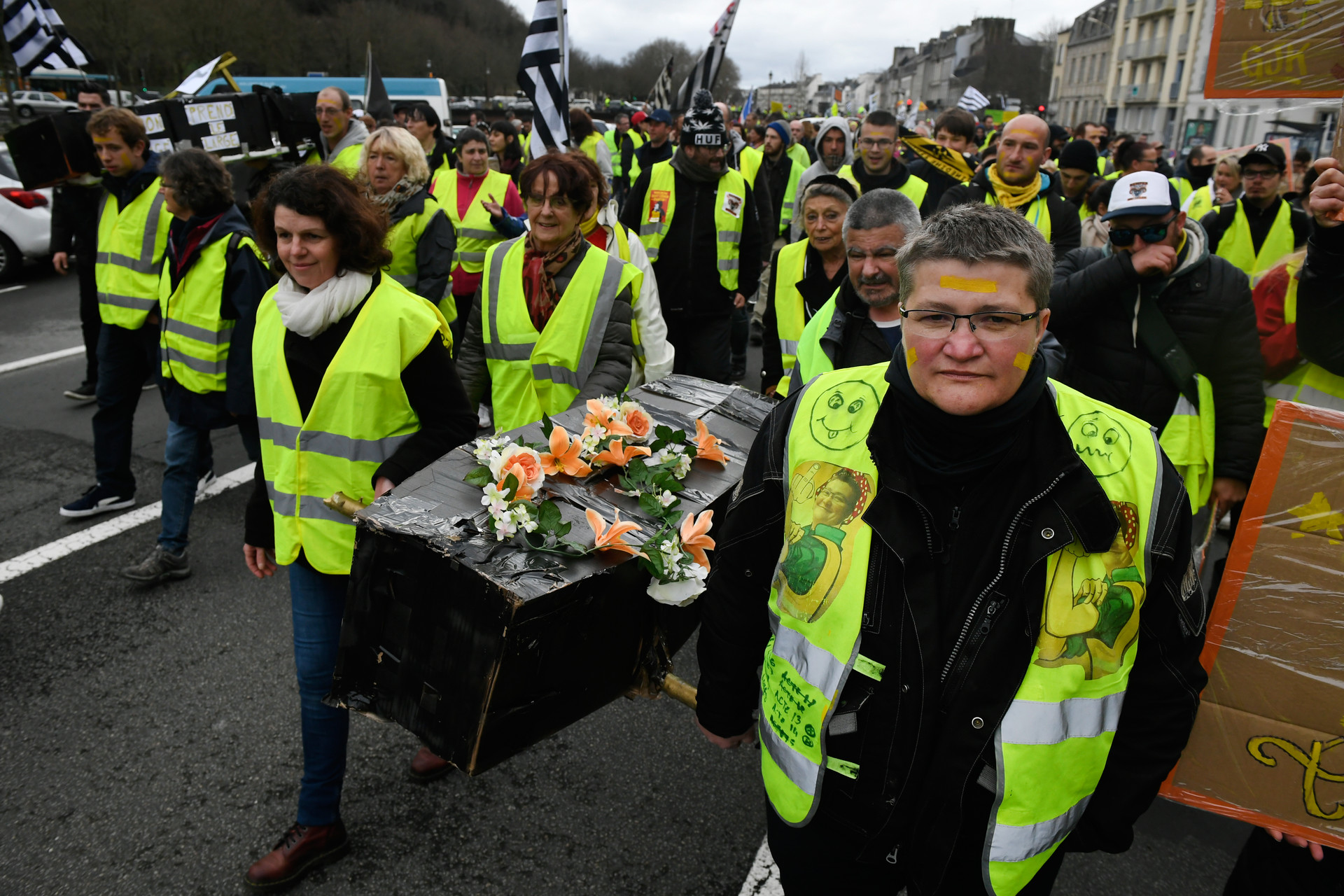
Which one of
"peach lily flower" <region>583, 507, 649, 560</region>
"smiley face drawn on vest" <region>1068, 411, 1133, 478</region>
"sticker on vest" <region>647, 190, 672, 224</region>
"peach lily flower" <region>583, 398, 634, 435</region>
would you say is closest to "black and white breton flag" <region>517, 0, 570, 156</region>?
"sticker on vest" <region>647, 190, 672, 224</region>

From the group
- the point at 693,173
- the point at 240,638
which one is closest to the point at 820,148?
the point at 693,173

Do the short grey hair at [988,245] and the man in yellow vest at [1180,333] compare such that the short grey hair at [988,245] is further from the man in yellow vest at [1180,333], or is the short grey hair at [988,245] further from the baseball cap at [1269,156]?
the baseball cap at [1269,156]

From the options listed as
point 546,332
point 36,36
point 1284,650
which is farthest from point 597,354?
point 36,36

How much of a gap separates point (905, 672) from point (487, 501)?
40.3 inches

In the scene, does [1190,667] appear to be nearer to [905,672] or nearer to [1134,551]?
[1134,551]

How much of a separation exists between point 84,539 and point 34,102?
38.3m

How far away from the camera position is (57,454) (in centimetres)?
591

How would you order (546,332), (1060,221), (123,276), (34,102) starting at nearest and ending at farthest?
1. (546,332)
2. (123,276)
3. (1060,221)
4. (34,102)

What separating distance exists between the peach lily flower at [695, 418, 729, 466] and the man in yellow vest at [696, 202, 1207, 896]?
830 millimetres

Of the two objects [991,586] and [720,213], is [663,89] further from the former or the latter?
[991,586]

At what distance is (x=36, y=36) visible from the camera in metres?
9.91

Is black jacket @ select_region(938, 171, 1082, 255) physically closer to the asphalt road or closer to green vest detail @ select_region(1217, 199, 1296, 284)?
green vest detail @ select_region(1217, 199, 1296, 284)

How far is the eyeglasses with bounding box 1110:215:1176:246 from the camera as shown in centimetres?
293

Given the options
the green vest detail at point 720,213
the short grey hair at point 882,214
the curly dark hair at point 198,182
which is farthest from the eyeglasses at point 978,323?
the green vest detail at point 720,213
